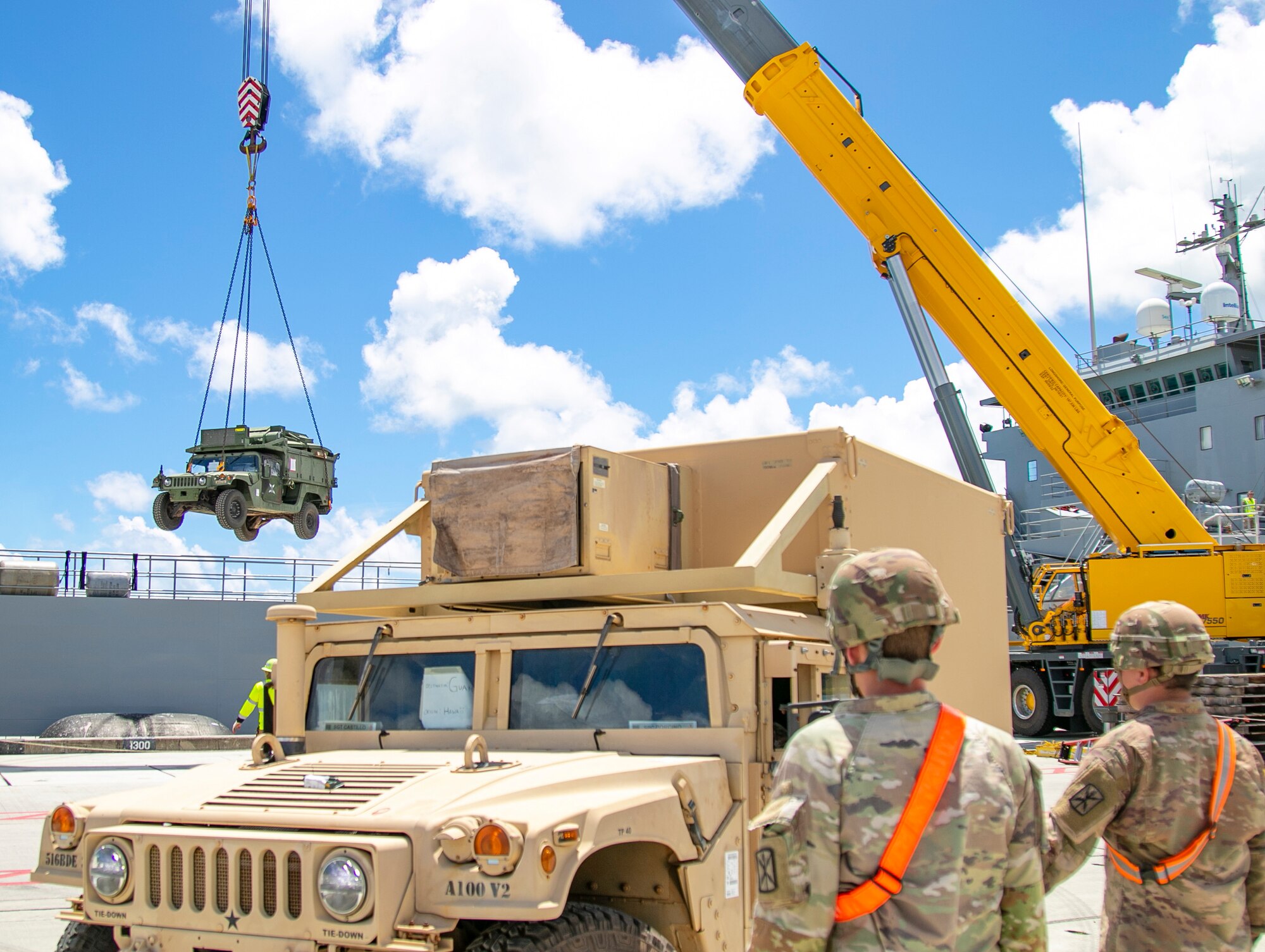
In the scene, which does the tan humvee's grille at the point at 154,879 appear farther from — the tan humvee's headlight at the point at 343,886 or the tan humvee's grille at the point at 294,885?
the tan humvee's headlight at the point at 343,886

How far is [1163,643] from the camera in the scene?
319 centimetres

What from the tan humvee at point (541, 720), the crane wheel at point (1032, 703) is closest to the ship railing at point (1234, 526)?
the crane wheel at point (1032, 703)

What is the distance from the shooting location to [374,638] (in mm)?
4824

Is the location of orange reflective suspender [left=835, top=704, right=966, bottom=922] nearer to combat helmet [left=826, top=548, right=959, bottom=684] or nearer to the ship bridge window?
combat helmet [left=826, top=548, right=959, bottom=684]

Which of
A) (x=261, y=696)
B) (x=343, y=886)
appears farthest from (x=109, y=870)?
(x=261, y=696)

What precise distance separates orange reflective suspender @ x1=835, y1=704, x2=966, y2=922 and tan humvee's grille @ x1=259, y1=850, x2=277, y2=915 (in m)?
1.77

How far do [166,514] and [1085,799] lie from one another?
19225 millimetres

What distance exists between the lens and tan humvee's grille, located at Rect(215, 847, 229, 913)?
10.9 feet

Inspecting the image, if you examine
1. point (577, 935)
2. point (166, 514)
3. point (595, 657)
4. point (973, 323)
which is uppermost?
point (973, 323)

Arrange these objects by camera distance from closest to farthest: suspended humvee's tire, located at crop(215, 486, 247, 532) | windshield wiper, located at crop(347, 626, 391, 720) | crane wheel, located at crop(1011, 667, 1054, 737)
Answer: windshield wiper, located at crop(347, 626, 391, 720) < crane wheel, located at crop(1011, 667, 1054, 737) < suspended humvee's tire, located at crop(215, 486, 247, 532)

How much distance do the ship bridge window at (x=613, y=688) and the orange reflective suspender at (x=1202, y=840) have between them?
150 centimetres

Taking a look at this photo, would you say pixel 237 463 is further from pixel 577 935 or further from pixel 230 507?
pixel 577 935

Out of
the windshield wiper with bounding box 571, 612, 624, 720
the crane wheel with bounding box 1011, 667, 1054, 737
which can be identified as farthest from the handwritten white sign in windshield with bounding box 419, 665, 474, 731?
the crane wheel with bounding box 1011, 667, 1054, 737

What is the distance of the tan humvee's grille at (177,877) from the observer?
3.43 m
